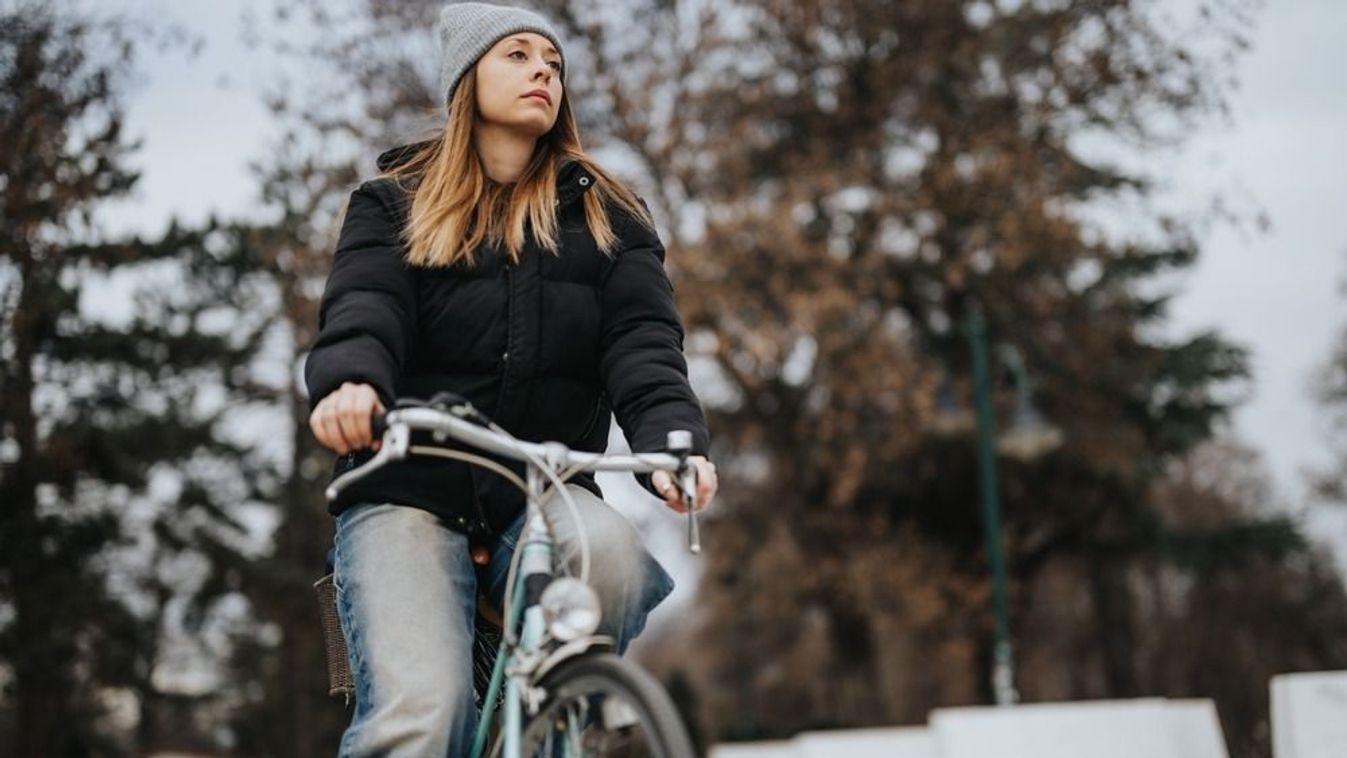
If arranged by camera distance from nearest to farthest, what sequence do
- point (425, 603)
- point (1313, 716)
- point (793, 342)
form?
1. point (425, 603)
2. point (1313, 716)
3. point (793, 342)

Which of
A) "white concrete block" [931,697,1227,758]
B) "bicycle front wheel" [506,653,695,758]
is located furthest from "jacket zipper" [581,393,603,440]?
"white concrete block" [931,697,1227,758]

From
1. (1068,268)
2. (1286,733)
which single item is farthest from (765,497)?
(1286,733)

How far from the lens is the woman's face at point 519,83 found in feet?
11.8

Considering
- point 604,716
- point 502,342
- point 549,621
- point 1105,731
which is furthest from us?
point 1105,731

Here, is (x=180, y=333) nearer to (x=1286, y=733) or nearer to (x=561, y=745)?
(x=1286, y=733)

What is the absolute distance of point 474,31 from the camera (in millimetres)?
3623

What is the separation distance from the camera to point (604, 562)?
3.16 m

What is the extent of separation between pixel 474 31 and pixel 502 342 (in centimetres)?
76

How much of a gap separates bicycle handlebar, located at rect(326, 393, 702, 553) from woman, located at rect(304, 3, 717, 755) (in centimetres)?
6

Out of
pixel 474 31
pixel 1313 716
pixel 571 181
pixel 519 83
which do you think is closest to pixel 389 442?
pixel 571 181

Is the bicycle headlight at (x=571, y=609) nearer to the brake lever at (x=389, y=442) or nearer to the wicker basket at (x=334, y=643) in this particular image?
the brake lever at (x=389, y=442)

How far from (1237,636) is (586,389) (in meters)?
28.4

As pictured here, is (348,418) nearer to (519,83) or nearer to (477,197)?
(477,197)

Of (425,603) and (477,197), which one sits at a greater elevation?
(477,197)
